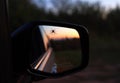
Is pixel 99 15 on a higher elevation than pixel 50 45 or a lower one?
lower

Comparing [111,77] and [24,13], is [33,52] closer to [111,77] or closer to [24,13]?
[111,77]

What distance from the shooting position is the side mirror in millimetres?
1717

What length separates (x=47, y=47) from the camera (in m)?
2.23

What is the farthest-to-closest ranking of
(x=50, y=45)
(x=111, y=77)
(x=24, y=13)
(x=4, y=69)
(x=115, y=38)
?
1. (x=115, y=38)
2. (x=24, y=13)
3. (x=111, y=77)
4. (x=50, y=45)
5. (x=4, y=69)

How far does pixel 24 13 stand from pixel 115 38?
25.6 ft

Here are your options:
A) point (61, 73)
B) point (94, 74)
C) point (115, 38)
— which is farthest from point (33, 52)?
point (115, 38)

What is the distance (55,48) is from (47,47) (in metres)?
0.08

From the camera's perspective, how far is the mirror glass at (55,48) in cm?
196

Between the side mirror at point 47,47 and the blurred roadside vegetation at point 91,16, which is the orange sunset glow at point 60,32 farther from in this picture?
the blurred roadside vegetation at point 91,16

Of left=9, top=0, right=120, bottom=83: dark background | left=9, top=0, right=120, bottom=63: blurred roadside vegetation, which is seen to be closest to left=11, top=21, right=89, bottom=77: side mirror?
left=9, top=0, right=120, bottom=83: dark background

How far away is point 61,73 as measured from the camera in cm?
191

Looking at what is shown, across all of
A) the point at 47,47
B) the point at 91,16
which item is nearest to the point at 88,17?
the point at 91,16

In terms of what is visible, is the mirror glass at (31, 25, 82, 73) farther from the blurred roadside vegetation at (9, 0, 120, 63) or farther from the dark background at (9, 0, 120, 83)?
the blurred roadside vegetation at (9, 0, 120, 63)

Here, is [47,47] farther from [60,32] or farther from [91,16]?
[91,16]
